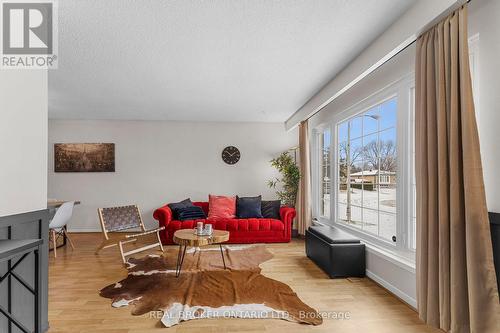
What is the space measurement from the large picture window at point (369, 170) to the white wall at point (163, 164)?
8.04 feet

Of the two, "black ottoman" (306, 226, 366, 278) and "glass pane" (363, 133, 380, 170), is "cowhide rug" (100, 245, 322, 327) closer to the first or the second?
"black ottoman" (306, 226, 366, 278)

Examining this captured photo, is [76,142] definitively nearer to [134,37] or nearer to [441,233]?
[134,37]

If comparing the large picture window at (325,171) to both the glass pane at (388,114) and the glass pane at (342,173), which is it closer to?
the glass pane at (342,173)

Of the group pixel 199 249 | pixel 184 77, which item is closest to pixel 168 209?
pixel 199 249

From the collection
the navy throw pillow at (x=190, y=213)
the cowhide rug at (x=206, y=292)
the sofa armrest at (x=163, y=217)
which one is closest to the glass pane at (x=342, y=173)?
the cowhide rug at (x=206, y=292)

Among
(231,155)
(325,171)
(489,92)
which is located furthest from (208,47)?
(231,155)

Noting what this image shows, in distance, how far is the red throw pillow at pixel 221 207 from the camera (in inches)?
226

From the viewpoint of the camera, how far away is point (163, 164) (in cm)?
659

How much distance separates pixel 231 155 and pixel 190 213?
5.98 feet

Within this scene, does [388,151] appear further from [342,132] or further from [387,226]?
[342,132]

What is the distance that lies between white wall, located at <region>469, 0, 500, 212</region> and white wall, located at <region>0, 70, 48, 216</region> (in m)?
3.21

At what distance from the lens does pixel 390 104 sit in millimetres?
3316

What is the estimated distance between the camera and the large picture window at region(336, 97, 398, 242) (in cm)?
329

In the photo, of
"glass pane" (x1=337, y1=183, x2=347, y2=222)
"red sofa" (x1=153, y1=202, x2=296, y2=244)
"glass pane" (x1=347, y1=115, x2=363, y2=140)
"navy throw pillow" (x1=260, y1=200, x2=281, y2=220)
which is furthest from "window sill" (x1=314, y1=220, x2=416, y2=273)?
"navy throw pillow" (x1=260, y1=200, x2=281, y2=220)
